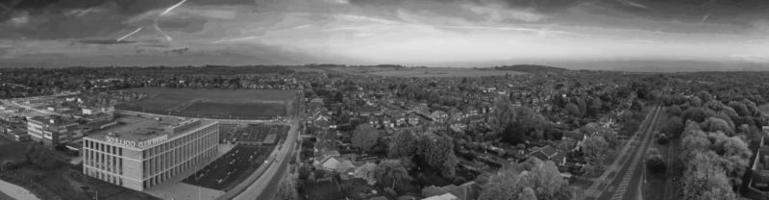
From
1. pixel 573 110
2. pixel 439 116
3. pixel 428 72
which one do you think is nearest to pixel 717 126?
pixel 573 110

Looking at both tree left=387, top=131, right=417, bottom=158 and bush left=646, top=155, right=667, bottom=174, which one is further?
tree left=387, top=131, right=417, bottom=158

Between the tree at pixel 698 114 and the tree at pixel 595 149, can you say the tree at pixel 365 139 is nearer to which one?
the tree at pixel 595 149

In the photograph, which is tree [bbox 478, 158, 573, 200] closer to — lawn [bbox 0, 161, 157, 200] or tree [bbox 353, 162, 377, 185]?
tree [bbox 353, 162, 377, 185]

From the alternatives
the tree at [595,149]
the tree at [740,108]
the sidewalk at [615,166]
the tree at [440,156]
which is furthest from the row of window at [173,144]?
the tree at [740,108]

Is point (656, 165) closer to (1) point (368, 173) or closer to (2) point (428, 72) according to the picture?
(1) point (368, 173)

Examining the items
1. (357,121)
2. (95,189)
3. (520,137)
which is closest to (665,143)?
(520,137)

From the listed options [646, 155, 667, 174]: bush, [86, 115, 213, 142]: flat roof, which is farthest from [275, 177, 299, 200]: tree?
[646, 155, 667, 174]: bush
